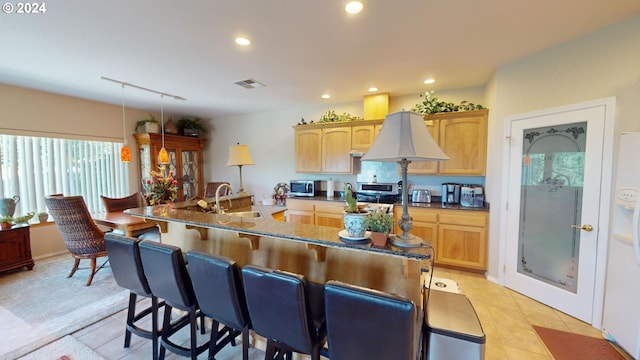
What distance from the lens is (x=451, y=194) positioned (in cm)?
394

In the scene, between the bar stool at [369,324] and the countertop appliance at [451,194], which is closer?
the bar stool at [369,324]

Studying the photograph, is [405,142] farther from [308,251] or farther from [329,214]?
[329,214]

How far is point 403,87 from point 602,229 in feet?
9.01

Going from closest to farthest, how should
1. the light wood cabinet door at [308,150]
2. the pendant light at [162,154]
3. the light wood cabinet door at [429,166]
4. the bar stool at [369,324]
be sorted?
the bar stool at [369,324] < the light wood cabinet door at [429,166] < the pendant light at [162,154] < the light wood cabinet door at [308,150]

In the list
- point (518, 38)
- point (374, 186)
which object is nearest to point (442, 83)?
point (518, 38)

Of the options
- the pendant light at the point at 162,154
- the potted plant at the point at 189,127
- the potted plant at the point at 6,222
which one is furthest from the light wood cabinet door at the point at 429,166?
the potted plant at the point at 6,222

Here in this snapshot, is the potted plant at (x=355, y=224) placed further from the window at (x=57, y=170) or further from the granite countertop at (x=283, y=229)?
the window at (x=57, y=170)

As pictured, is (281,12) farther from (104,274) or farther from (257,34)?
(104,274)

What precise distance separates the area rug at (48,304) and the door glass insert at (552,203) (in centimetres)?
457

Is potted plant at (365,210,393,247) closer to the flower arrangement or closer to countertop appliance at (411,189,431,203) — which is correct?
the flower arrangement

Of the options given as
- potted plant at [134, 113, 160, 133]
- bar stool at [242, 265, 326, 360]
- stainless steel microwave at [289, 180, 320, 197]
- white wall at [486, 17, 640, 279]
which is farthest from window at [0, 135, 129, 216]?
white wall at [486, 17, 640, 279]

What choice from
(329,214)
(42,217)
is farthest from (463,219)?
(42,217)

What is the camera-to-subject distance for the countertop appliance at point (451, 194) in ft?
12.8

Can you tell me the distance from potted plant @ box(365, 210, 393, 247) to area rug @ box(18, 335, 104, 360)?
2360mm
